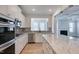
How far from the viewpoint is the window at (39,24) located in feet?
26.6

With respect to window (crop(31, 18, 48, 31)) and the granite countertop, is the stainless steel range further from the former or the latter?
window (crop(31, 18, 48, 31))

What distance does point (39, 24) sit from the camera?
8219 millimetres

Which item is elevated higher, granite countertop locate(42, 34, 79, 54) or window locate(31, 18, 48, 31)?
window locate(31, 18, 48, 31)

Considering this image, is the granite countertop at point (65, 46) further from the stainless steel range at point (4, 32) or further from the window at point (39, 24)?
the window at point (39, 24)

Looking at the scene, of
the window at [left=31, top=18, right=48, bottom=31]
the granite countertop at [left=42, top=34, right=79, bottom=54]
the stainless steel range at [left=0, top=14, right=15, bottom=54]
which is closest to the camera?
the granite countertop at [left=42, top=34, right=79, bottom=54]

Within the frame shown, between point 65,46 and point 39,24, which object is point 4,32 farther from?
point 39,24

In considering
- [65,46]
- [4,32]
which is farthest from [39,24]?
[65,46]

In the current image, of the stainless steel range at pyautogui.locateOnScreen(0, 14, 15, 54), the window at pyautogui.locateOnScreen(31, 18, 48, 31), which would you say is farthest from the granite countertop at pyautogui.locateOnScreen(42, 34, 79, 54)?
the window at pyautogui.locateOnScreen(31, 18, 48, 31)

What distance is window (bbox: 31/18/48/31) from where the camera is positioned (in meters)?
8.10

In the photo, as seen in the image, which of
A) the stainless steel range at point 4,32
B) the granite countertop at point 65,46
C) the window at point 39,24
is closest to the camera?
the granite countertop at point 65,46

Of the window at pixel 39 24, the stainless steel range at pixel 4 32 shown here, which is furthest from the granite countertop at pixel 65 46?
the window at pixel 39 24

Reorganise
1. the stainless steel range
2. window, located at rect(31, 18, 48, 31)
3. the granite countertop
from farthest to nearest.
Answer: window, located at rect(31, 18, 48, 31) < the stainless steel range < the granite countertop
